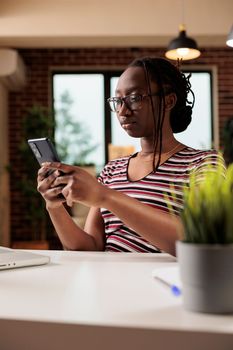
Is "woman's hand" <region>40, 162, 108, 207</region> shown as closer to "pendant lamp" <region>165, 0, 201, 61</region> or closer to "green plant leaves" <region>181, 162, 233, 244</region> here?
"green plant leaves" <region>181, 162, 233, 244</region>

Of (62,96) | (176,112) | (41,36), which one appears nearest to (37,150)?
(176,112)

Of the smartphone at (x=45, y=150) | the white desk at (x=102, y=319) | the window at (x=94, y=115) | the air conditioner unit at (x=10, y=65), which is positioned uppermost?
the air conditioner unit at (x=10, y=65)

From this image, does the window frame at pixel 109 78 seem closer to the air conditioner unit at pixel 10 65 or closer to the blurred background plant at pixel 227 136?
the blurred background plant at pixel 227 136

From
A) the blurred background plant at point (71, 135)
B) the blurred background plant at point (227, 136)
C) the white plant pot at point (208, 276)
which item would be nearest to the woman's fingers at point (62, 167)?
the white plant pot at point (208, 276)

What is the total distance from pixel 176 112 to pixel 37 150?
0.54m

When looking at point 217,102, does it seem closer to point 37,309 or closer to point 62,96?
point 62,96

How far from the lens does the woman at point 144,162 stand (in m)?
1.50

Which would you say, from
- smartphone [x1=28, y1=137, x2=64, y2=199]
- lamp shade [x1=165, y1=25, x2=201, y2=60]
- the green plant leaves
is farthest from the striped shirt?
lamp shade [x1=165, y1=25, x2=201, y2=60]

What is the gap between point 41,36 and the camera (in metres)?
4.98

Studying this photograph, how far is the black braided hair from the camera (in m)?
1.57

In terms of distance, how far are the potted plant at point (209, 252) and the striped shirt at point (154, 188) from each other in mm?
712

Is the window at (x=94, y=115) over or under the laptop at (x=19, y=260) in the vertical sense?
over

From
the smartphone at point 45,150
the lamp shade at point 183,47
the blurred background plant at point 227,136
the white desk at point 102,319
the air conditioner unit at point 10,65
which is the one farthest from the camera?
the blurred background plant at point 227,136

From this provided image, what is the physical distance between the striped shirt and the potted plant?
712 millimetres
